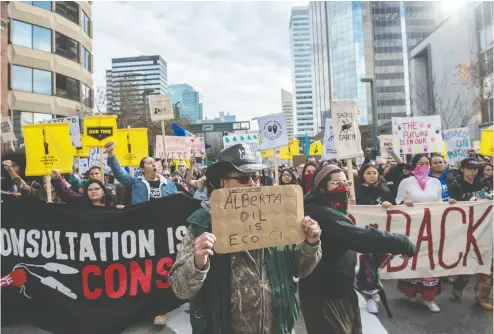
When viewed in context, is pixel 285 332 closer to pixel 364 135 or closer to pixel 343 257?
pixel 343 257

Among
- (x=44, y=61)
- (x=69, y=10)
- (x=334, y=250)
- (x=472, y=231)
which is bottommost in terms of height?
(x=472, y=231)

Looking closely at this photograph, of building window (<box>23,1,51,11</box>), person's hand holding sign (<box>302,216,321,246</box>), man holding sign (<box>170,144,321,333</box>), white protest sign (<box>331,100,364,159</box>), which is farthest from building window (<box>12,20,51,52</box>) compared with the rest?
person's hand holding sign (<box>302,216,321,246</box>)

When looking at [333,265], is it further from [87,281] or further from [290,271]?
[87,281]

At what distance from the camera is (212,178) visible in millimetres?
2113

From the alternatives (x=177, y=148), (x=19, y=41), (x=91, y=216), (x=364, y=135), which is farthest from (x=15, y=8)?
(x=364, y=135)

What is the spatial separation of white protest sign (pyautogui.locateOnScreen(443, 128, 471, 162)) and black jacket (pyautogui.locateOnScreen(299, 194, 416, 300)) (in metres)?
10.3

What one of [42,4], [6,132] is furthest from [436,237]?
[42,4]

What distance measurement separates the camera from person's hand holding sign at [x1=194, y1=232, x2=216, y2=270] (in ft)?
5.68

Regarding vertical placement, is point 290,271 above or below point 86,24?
below

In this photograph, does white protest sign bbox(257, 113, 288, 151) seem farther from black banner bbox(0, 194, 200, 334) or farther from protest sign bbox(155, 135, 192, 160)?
black banner bbox(0, 194, 200, 334)

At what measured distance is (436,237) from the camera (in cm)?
479

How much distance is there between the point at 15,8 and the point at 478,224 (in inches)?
1284

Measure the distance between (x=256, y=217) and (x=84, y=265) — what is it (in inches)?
123

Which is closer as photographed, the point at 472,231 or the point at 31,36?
the point at 472,231
